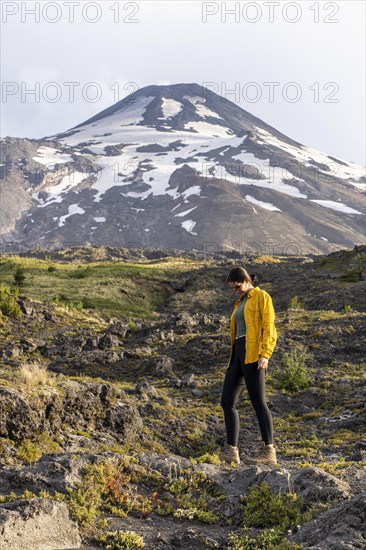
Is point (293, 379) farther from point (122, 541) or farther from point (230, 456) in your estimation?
point (122, 541)

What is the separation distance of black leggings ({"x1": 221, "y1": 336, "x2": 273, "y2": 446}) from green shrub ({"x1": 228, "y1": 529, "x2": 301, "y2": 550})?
250 cm

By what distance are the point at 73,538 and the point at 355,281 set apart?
38749mm

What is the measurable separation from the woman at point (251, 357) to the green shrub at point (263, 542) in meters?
2.55

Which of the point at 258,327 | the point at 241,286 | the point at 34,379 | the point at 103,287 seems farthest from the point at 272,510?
the point at 103,287

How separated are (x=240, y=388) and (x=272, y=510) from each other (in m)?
2.49

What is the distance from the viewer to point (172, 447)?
1088 cm

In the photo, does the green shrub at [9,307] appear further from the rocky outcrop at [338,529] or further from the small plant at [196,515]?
the rocky outcrop at [338,529]

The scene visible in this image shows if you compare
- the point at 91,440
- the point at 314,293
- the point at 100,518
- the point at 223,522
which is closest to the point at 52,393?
the point at 91,440

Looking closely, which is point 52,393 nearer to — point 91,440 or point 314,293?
point 91,440

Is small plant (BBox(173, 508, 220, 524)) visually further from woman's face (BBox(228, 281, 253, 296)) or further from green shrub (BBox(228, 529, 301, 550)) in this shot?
woman's face (BBox(228, 281, 253, 296))

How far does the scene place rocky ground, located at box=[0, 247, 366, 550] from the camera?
5.90 m

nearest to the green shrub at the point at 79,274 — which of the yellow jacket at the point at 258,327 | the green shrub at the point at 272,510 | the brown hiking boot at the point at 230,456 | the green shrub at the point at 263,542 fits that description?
the brown hiking boot at the point at 230,456

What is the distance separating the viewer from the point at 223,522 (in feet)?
21.7

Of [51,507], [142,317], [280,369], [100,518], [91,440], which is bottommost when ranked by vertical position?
[142,317]
